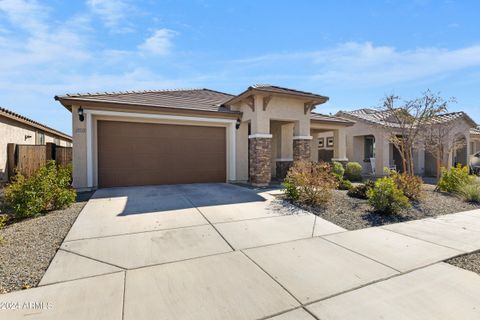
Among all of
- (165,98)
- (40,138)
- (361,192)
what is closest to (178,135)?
(165,98)

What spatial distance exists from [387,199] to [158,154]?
27.8 feet

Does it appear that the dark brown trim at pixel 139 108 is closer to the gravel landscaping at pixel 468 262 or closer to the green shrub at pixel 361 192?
the green shrub at pixel 361 192

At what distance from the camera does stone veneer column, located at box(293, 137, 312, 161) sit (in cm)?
1127

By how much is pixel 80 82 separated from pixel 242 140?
861 centimetres

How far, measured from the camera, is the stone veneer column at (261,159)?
10291 mm

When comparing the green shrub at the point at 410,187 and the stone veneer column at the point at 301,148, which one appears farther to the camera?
the stone veneer column at the point at 301,148

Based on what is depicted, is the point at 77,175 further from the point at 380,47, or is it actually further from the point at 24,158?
the point at 380,47

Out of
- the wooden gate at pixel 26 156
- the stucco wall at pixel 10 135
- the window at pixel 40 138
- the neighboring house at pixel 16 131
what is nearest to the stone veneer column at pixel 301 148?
the wooden gate at pixel 26 156

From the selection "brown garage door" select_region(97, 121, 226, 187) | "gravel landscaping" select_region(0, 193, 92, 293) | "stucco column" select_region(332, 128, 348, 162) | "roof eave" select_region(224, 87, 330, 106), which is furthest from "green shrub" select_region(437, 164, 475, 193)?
"gravel landscaping" select_region(0, 193, 92, 293)

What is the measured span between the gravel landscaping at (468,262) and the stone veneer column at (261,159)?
7033mm

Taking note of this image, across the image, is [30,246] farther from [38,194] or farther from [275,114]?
[275,114]

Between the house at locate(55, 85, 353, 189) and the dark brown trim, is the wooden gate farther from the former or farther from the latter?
the dark brown trim

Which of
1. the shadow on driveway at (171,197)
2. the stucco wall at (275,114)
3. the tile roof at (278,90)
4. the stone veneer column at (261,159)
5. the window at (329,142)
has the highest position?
the tile roof at (278,90)

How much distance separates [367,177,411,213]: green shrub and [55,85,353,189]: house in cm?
473
